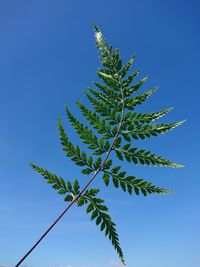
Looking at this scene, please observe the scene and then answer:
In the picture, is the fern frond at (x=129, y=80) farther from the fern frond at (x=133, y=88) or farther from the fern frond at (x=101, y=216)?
the fern frond at (x=101, y=216)

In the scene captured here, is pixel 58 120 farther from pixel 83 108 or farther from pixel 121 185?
pixel 121 185

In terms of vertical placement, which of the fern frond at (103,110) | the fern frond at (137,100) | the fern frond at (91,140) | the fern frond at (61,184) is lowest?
the fern frond at (61,184)

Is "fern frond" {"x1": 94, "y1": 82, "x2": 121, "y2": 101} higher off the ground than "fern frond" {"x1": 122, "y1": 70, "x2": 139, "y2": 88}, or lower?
lower

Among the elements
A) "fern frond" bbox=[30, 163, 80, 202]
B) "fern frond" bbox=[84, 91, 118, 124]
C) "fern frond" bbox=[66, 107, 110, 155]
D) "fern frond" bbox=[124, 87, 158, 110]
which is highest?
"fern frond" bbox=[124, 87, 158, 110]

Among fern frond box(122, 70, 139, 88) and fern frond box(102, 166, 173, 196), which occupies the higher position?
fern frond box(122, 70, 139, 88)

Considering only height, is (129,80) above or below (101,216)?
above

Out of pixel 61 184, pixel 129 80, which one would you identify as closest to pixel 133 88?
pixel 129 80

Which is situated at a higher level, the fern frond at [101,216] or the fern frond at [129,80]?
the fern frond at [129,80]

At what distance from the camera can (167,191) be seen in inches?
142

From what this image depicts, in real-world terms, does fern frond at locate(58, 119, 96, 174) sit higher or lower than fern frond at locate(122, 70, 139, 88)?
lower

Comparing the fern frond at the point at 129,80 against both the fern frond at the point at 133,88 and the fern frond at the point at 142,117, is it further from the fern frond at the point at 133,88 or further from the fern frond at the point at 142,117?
the fern frond at the point at 142,117

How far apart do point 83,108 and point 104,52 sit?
87 centimetres

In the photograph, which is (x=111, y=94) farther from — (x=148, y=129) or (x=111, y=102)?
(x=148, y=129)

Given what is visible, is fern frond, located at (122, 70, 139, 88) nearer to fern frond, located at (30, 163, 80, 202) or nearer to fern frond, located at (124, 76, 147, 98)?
fern frond, located at (124, 76, 147, 98)
